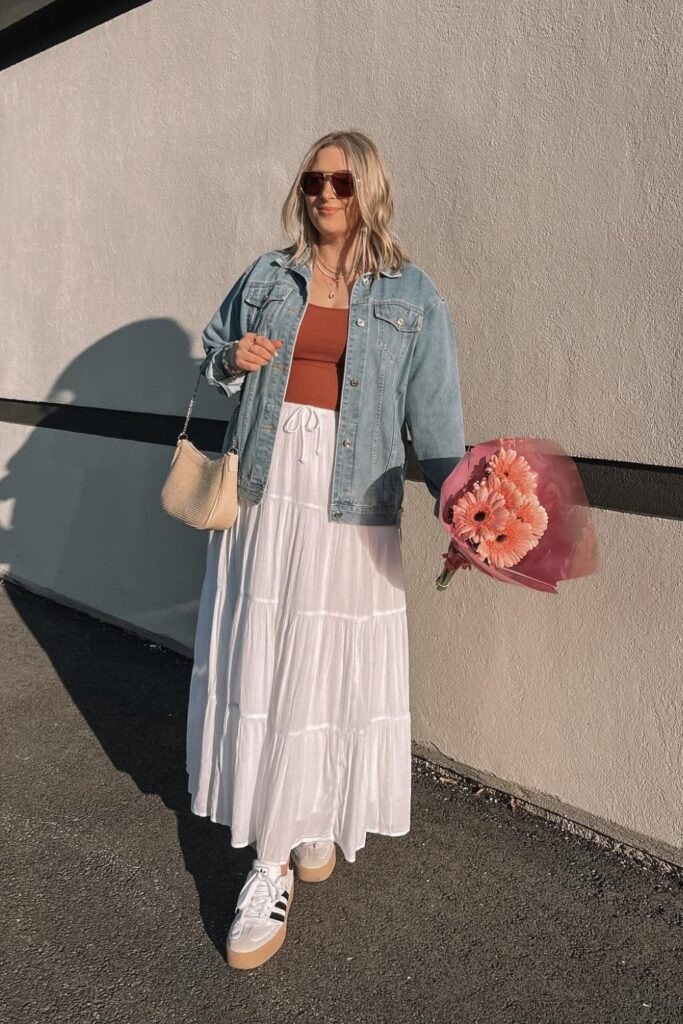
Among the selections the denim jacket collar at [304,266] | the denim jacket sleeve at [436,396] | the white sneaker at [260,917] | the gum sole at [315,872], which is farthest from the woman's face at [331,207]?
the gum sole at [315,872]

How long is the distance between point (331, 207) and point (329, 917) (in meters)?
2.12

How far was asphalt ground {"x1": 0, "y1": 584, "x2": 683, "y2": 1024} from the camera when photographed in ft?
7.67

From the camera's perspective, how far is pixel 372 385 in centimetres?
253

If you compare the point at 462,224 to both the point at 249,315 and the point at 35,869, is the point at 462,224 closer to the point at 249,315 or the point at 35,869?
the point at 249,315

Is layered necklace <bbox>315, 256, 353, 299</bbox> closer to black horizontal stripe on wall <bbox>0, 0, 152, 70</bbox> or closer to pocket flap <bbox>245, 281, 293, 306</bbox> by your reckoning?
pocket flap <bbox>245, 281, 293, 306</bbox>

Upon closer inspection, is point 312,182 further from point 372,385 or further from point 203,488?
point 203,488

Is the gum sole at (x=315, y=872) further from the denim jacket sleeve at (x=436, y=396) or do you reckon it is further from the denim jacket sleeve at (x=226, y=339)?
the denim jacket sleeve at (x=226, y=339)

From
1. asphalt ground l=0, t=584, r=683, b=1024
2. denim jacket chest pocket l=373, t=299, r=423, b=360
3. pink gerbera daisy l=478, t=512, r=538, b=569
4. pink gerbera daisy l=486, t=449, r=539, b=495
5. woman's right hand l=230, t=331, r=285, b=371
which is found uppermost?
denim jacket chest pocket l=373, t=299, r=423, b=360

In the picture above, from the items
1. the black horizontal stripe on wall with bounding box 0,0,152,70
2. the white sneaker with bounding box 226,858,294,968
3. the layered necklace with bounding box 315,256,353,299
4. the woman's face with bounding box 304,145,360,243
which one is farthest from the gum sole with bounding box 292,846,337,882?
the black horizontal stripe on wall with bounding box 0,0,152,70

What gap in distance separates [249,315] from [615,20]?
1526 mm

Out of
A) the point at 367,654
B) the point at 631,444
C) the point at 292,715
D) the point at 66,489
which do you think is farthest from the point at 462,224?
the point at 66,489

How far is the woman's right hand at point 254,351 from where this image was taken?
244 centimetres

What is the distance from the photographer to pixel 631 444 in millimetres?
2947

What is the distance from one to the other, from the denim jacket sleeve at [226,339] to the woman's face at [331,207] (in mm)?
264
